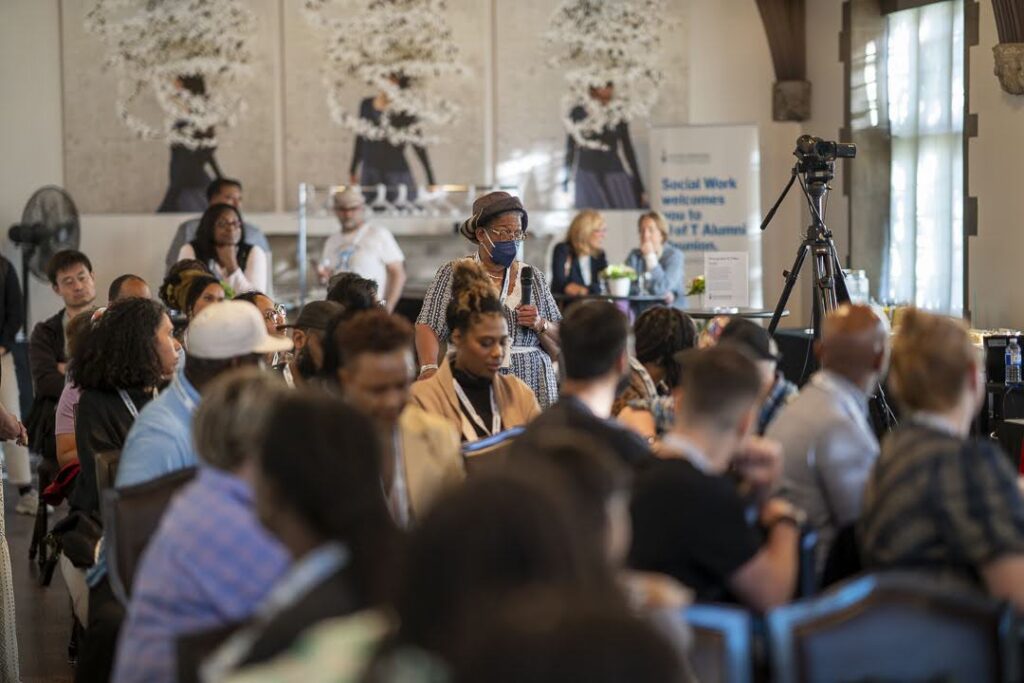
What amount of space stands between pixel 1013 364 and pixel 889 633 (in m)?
5.31

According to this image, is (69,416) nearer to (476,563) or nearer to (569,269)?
(476,563)

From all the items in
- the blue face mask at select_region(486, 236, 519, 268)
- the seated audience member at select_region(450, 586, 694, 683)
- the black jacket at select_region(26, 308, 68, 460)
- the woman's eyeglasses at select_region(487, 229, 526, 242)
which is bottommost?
the black jacket at select_region(26, 308, 68, 460)

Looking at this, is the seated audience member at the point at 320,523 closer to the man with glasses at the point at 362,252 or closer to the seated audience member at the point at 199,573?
the seated audience member at the point at 199,573

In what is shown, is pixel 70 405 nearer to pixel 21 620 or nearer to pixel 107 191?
pixel 21 620

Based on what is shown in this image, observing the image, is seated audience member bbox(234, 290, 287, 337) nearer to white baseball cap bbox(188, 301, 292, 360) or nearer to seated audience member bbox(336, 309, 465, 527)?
white baseball cap bbox(188, 301, 292, 360)

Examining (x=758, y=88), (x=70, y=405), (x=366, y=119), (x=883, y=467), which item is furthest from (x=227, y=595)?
(x=758, y=88)

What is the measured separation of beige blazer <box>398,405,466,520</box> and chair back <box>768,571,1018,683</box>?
1252 mm

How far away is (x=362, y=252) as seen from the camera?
33.5ft

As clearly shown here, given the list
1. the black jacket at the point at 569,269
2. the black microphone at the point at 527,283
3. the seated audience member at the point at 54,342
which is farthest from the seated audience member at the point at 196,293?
the black jacket at the point at 569,269

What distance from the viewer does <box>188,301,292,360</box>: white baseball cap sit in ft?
12.9

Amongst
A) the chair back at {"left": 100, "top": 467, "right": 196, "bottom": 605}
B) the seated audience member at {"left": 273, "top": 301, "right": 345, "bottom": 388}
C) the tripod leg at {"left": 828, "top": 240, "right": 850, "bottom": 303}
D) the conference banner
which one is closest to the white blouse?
the seated audience member at {"left": 273, "top": 301, "right": 345, "bottom": 388}

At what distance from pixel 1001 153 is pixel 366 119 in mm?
5148

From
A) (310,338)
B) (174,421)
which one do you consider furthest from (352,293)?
(174,421)

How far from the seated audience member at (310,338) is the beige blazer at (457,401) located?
0.34 m
